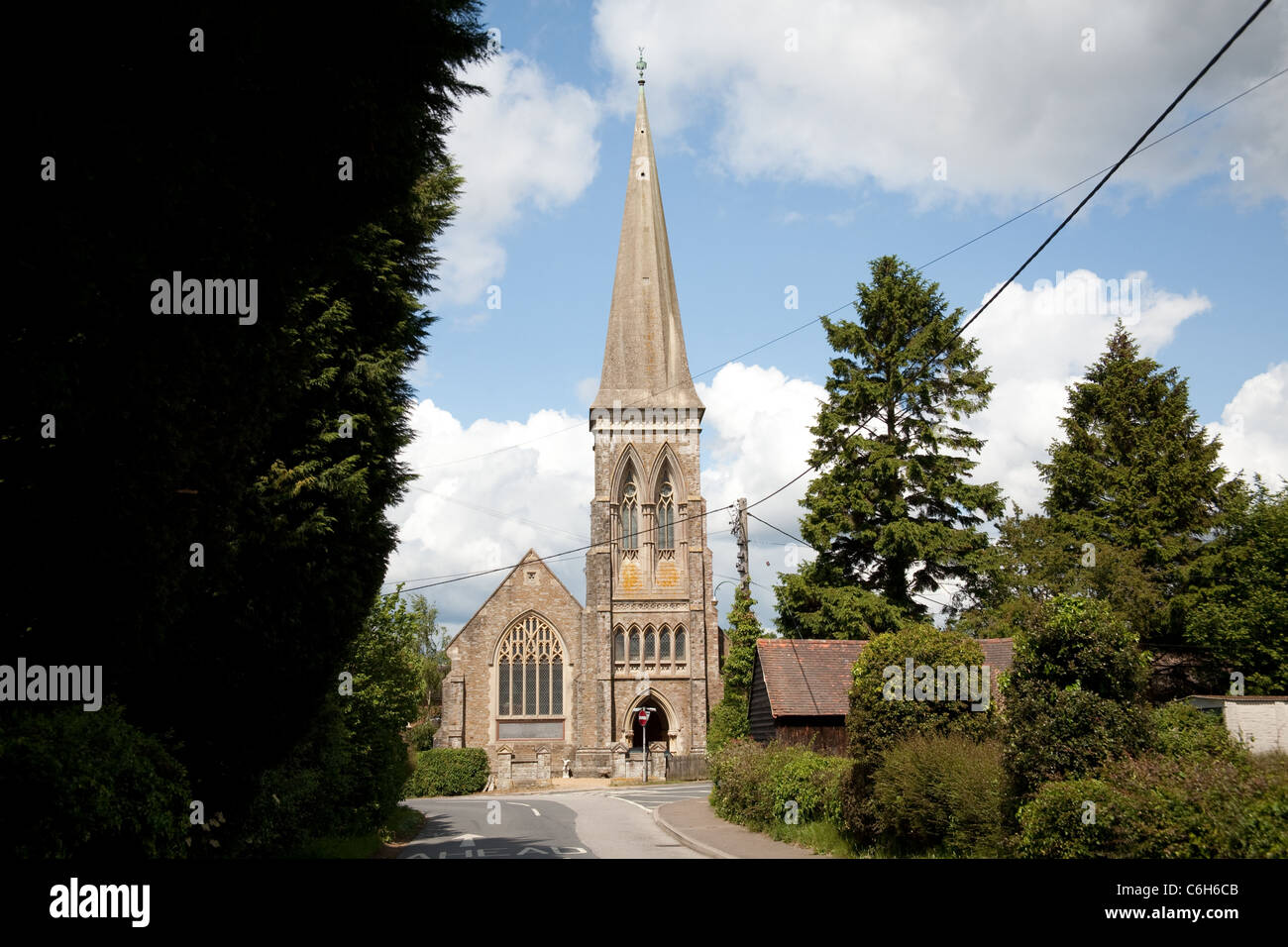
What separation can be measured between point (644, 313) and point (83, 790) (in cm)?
4851

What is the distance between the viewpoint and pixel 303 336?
41.3 ft

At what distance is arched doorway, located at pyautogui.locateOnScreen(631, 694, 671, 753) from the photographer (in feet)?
156

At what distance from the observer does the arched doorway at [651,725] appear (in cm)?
4750

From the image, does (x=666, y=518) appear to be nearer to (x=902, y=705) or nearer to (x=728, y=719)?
(x=728, y=719)

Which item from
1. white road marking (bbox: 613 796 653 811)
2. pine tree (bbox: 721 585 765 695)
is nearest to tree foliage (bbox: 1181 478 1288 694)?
pine tree (bbox: 721 585 765 695)

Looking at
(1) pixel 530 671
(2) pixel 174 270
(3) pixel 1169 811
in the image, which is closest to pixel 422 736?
(1) pixel 530 671

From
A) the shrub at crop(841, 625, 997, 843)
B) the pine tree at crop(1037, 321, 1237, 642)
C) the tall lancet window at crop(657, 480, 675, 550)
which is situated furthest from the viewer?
the tall lancet window at crop(657, 480, 675, 550)

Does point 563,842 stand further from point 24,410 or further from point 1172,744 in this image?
point 24,410

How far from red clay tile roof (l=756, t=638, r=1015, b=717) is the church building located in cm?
2120

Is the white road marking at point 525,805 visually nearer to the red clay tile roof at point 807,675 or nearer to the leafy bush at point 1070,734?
the red clay tile roof at point 807,675

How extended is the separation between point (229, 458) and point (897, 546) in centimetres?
2431

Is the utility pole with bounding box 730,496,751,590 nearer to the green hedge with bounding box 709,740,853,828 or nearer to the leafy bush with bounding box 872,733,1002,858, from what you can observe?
the green hedge with bounding box 709,740,853,828

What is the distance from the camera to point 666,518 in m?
50.3
